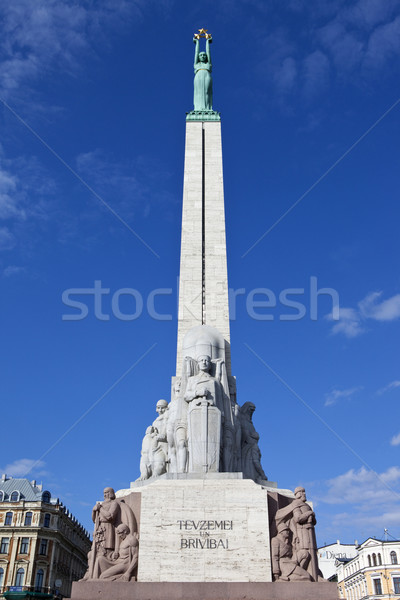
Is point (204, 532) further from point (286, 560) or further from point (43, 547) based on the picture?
point (43, 547)

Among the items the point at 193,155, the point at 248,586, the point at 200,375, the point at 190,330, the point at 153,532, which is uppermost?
the point at 193,155

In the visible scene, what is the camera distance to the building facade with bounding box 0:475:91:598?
46.8m

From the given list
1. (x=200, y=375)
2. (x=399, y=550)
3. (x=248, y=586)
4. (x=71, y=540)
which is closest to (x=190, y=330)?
(x=200, y=375)

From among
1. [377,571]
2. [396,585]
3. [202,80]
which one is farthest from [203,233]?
[377,571]

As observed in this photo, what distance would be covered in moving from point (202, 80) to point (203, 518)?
18.9 metres

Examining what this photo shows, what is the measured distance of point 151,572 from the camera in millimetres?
12398

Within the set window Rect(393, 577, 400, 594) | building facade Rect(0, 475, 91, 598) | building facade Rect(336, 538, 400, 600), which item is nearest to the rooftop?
building facade Rect(0, 475, 91, 598)

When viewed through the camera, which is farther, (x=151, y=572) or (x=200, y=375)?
(x=200, y=375)

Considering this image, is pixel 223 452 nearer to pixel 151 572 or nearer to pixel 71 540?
pixel 151 572

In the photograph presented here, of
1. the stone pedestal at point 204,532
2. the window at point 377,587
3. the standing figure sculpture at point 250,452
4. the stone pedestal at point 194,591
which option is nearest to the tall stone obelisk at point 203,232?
the standing figure sculpture at point 250,452

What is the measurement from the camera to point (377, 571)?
51.1 meters

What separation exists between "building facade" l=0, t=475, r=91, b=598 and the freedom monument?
1457 inches

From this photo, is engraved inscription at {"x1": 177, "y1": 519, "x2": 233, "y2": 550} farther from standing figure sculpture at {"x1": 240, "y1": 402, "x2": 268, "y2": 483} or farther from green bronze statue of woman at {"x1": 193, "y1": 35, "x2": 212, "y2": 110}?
green bronze statue of woman at {"x1": 193, "y1": 35, "x2": 212, "y2": 110}

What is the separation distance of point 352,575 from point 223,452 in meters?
49.8
